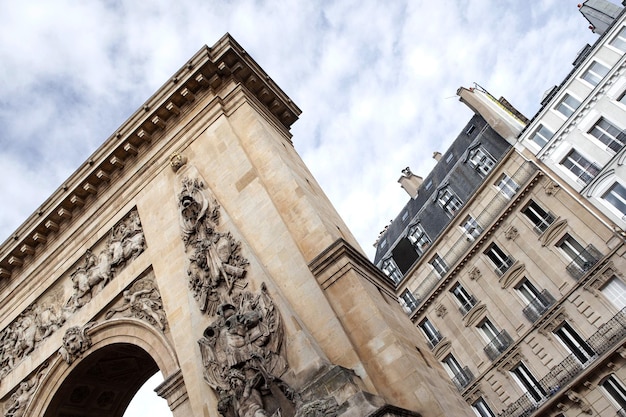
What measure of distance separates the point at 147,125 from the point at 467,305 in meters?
16.6

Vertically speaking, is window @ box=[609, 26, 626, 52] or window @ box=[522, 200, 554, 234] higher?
window @ box=[609, 26, 626, 52]

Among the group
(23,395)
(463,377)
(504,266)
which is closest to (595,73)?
(504,266)

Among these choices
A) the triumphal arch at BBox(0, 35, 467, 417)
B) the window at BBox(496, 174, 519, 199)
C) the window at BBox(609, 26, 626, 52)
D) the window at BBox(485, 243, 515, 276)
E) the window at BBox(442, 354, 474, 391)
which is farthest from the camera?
the window at BBox(496, 174, 519, 199)

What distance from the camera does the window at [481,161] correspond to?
2555 centimetres

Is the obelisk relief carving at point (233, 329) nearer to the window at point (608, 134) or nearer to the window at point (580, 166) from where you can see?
the window at point (580, 166)

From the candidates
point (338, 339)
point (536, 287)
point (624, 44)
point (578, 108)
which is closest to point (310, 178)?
point (338, 339)

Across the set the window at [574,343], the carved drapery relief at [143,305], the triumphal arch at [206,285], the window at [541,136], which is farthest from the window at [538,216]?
the carved drapery relief at [143,305]

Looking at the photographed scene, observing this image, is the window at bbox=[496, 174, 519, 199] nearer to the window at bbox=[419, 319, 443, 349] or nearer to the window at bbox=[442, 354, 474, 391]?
the window at bbox=[419, 319, 443, 349]

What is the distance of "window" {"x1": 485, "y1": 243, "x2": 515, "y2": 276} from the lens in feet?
74.0

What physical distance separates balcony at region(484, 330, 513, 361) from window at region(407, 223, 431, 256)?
659 cm

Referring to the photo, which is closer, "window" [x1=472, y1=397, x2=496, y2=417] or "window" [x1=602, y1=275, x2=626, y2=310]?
"window" [x1=602, y1=275, x2=626, y2=310]

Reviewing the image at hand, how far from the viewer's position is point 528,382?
811 inches

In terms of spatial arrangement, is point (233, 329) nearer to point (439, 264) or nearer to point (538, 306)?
point (538, 306)

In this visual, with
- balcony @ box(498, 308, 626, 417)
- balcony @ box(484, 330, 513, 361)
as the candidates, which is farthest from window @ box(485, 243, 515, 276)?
balcony @ box(498, 308, 626, 417)
